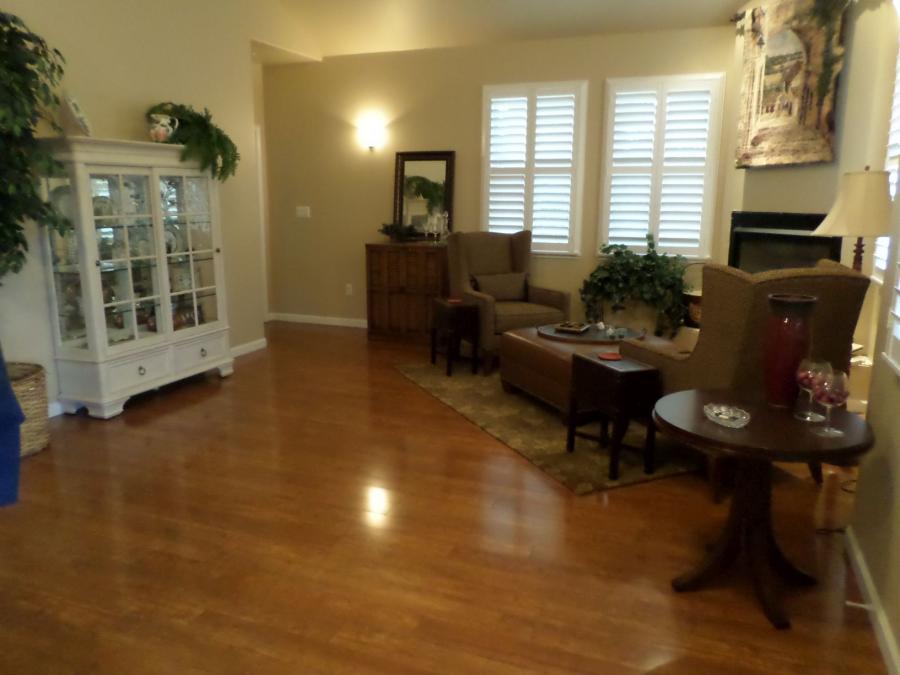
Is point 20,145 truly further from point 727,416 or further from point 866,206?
point 866,206

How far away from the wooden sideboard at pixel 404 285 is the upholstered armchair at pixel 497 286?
1.55 ft

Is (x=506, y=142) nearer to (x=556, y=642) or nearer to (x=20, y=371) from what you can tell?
(x=20, y=371)

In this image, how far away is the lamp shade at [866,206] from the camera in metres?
3.39

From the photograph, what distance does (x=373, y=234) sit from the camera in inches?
273

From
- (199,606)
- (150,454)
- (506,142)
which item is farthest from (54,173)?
(506,142)

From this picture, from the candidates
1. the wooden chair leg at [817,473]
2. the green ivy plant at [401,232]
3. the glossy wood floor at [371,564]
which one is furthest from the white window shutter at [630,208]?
the wooden chair leg at [817,473]

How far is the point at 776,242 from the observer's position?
4820 mm

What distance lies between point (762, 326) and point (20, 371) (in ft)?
12.7

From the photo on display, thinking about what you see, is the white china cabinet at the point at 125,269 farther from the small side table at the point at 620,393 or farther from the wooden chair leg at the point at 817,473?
the wooden chair leg at the point at 817,473

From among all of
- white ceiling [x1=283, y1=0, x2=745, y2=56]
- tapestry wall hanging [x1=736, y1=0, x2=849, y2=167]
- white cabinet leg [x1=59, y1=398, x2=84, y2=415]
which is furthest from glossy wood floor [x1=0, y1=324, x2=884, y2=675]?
white ceiling [x1=283, y1=0, x2=745, y2=56]

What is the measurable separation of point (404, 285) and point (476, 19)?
8.07 feet

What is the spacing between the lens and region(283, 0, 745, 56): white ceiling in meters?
5.43

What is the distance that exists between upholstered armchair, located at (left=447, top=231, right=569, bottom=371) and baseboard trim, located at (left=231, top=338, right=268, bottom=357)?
186 cm

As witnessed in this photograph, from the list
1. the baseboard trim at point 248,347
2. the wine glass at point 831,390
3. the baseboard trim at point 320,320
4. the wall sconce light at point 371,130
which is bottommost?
the baseboard trim at point 248,347
